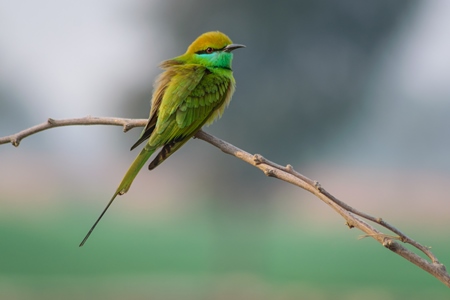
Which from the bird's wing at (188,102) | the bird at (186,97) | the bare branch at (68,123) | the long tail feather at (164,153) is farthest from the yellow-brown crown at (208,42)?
the bare branch at (68,123)

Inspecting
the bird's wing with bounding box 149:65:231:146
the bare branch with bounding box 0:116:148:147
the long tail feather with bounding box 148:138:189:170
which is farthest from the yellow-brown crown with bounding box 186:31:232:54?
the bare branch with bounding box 0:116:148:147

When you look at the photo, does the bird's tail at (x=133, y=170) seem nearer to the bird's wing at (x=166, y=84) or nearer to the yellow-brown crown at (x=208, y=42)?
the bird's wing at (x=166, y=84)

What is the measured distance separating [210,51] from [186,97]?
272 millimetres

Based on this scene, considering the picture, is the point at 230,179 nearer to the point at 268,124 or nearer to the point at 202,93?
the point at 268,124

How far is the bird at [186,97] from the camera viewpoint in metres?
1.50

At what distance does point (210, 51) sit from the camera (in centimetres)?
187

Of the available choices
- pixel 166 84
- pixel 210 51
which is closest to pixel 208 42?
pixel 210 51

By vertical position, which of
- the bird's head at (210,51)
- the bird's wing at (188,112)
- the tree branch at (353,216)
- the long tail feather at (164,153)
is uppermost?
the bird's head at (210,51)

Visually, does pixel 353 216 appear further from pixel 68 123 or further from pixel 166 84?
pixel 166 84

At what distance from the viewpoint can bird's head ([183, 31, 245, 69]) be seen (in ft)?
6.09

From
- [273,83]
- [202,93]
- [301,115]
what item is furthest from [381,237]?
[301,115]

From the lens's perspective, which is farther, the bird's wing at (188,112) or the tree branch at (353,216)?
the bird's wing at (188,112)

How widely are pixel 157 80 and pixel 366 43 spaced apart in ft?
31.0

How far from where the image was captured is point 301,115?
10617 millimetres
